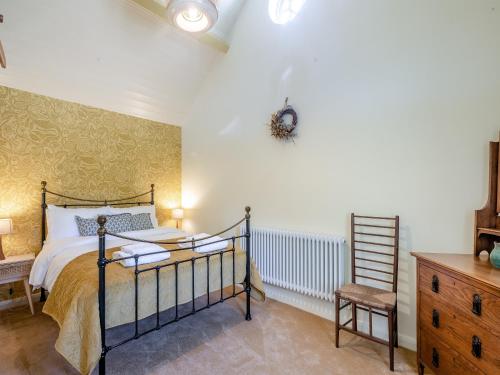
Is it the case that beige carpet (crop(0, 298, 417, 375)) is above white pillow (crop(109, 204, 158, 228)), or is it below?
below

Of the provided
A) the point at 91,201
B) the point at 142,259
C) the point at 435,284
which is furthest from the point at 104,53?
the point at 435,284

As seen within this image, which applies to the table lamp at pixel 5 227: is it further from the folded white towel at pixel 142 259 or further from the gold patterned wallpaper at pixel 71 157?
the folded white towel at pixel 142 259

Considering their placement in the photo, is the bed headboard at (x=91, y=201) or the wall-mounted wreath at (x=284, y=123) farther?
the bed headboard at (x=91, y=201)

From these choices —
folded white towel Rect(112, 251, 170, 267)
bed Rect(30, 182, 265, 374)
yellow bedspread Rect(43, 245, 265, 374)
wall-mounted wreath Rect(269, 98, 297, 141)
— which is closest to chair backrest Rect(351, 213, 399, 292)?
bed Rect(30, 182, 265, 374)

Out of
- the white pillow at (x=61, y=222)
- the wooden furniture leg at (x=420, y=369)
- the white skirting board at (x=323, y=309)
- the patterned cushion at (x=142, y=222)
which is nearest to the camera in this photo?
the wooden furniture leg at (x=420, y=369)

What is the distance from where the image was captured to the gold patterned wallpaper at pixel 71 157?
3029 millimetres

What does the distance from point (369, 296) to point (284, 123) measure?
6.33 ft

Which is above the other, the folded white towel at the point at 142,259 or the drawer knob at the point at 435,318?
the folded white towel at the point at 142,259

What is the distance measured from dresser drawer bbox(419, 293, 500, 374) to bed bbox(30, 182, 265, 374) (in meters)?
1.49

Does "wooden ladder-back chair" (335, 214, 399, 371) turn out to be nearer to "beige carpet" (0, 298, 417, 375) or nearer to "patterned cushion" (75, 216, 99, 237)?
"beige carpet" (0, 298, 417, 375)

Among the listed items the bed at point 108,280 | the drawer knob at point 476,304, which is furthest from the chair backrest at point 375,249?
the bed at point 108,280

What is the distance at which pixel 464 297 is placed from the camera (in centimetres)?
153

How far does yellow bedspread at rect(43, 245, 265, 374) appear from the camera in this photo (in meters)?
1.65

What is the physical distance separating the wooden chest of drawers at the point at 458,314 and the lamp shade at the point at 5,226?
3725 millimetres
